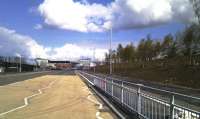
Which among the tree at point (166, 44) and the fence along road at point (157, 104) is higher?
the tree at point (166, 44)

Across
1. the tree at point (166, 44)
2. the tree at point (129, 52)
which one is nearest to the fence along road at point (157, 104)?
the tree at point (166, 44)

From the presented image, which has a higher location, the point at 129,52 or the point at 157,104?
the point at 129,52

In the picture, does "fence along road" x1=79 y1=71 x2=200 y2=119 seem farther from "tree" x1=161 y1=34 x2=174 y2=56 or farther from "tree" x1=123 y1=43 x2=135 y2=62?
"tree" x1=123 y1=43 x2=135 y2=62

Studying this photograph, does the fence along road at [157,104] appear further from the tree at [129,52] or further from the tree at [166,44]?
the tree at [129,52]

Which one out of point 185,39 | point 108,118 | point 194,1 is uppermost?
point 194,1

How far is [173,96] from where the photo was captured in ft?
31.3

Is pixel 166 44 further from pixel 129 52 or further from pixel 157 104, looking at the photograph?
pixel 157 104

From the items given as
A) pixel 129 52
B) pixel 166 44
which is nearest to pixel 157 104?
pixel 166 44

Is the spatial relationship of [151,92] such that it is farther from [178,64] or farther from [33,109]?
[178,64]

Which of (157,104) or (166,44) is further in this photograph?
(166,44)

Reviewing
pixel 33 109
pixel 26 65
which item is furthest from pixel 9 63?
pixel 33 109

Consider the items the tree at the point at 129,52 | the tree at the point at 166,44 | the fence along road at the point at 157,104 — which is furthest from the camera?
the tree at the point at 129,52

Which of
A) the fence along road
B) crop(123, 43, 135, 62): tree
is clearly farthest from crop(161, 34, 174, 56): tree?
the fence along road

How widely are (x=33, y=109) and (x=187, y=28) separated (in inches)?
2036
